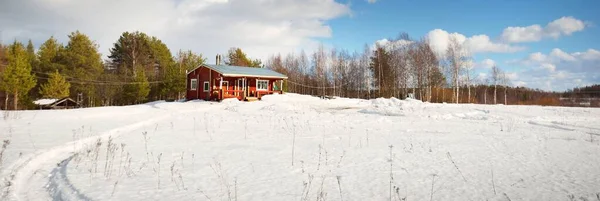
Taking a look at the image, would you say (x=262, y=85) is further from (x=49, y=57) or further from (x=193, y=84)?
(x=49, y=57)

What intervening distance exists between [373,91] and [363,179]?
48037 millimetres

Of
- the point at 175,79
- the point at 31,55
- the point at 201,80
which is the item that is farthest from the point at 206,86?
the point at 31,55

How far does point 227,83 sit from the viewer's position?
3500 centimetres

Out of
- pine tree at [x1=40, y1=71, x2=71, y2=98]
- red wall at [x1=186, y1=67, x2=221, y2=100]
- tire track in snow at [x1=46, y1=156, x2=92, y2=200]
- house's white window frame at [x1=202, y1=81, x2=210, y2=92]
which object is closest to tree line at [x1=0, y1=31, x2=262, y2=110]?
pine tree at [x1=40, y1=71, x2=71, y2=98]

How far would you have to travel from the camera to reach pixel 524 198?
437 cm

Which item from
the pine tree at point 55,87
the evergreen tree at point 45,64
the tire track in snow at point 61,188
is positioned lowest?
the tire track in snow at point 61,188

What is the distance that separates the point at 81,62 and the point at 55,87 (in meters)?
6.05

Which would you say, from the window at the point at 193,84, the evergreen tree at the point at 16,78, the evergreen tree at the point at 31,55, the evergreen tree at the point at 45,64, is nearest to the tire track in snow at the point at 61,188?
the window at the point at 193,84

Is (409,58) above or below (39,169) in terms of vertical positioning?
above

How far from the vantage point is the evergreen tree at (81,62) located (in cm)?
4125

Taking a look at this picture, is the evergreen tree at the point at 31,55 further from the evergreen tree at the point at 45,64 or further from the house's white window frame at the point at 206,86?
the house's white window frame at the point at 206,86

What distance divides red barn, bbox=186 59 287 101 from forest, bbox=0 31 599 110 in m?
8.13

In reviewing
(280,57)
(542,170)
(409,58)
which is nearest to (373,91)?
(409,58)

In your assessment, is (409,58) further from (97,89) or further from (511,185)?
(97,89)
